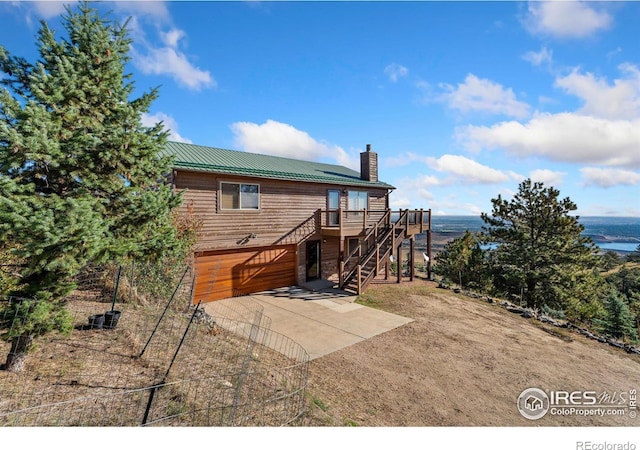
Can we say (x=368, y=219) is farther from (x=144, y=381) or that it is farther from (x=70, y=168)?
(x=70, y=168)

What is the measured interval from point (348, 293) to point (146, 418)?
32.5 feet

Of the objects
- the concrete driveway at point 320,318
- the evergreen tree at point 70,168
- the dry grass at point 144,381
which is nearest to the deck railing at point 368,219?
the concrete driveway at point 320,318

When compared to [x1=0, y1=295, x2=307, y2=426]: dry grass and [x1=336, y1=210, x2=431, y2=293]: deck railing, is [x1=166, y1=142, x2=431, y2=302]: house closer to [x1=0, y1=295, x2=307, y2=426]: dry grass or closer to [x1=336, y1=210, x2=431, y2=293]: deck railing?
[x1=336, y1=210, x2=431, y2=293]: deck railing

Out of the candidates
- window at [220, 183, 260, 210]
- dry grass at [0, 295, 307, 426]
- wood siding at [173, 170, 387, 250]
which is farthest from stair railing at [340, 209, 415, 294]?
dry grass at [0, 295, 307, 426]

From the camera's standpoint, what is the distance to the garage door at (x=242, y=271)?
456 inches

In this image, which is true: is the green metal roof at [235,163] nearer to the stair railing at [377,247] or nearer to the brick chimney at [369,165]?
the brick chimney at [369,165]

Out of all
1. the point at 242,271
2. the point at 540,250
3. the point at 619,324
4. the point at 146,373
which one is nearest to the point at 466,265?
the point at 540,250

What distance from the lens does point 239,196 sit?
39.5ft

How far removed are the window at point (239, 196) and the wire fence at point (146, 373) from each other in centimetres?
399

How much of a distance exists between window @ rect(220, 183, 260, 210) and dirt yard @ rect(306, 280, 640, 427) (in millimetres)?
6976
